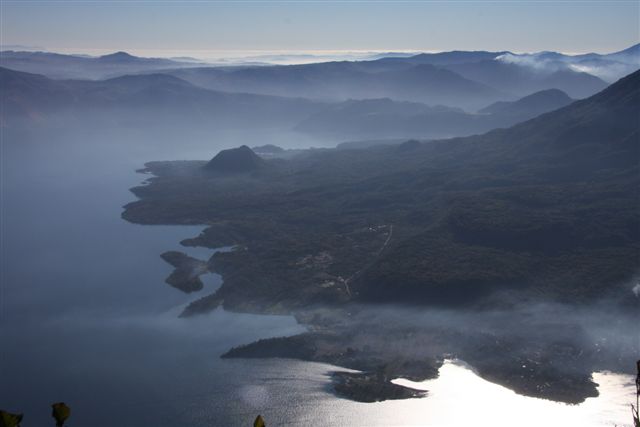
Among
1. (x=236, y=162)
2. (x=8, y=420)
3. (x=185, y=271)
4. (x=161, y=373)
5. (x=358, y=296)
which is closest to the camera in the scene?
(x=8, y=420)

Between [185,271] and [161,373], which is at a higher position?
[161,373]

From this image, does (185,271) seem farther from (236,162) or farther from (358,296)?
(236,162)

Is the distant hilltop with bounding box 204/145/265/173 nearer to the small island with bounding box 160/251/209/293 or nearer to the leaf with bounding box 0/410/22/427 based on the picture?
the small island with bounding box 160/251/209/293

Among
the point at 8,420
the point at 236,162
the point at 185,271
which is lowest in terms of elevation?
the point at 185,271

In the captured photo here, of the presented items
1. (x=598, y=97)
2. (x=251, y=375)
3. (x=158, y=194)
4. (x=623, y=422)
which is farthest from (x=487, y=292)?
(x=158, y=194)

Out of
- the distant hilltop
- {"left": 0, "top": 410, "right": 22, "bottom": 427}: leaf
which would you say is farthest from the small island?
the distant hilltop

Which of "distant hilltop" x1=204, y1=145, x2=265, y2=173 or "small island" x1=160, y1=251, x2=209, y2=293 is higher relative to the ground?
"distant hilltop" x1=204, y1=145, x2=265, y2=173

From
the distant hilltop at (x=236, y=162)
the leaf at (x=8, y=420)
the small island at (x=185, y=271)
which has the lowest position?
Answer: the small island at (x=185, y=271)

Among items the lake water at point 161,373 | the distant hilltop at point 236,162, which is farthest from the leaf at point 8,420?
the distant hilltop at point 236,162

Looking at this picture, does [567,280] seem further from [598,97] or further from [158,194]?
[158,194]

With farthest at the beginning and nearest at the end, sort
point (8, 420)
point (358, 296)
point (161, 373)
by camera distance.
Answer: point (358, 296) < point (161, 373) < point (8, 420)

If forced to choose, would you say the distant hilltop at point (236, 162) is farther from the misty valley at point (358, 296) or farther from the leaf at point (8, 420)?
the leaf at point (8, 420)

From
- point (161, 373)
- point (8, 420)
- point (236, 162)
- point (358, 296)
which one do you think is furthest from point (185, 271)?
point (236, 162)
